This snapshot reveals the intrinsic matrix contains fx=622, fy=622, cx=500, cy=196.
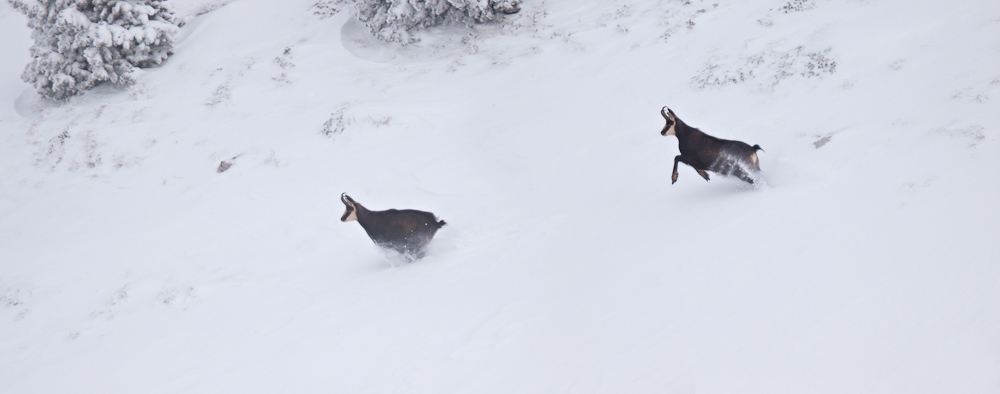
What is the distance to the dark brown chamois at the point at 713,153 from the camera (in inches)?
310

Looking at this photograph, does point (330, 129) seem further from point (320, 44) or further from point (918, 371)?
point (918, 371)

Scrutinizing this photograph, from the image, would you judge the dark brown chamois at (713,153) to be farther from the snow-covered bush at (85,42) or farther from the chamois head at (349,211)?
the snow-covered bush at (85,42)

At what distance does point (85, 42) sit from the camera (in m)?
16.9

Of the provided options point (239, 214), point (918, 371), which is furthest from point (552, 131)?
point (918, 371)

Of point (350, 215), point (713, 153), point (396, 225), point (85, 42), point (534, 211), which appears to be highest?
point (713, 153)

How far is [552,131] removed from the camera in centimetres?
1252

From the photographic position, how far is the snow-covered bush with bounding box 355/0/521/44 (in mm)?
16734

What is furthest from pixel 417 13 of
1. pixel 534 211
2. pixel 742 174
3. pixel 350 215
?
pixel 742 174

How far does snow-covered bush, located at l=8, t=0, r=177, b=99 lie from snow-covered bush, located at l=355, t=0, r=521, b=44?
6.37 metres

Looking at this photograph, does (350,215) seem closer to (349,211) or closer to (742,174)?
(349,211)

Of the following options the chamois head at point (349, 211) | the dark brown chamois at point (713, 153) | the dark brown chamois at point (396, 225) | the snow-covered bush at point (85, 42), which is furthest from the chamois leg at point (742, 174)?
the snow-covered bush at point (85, 42)

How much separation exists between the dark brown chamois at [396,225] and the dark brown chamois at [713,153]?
11.4 feet

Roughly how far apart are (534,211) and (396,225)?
2271 mm

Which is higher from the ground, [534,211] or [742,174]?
[742,174]
